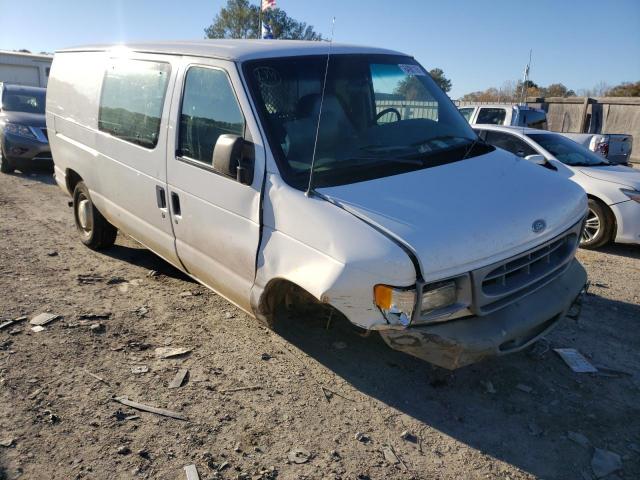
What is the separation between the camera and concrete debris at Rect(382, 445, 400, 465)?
111 inches

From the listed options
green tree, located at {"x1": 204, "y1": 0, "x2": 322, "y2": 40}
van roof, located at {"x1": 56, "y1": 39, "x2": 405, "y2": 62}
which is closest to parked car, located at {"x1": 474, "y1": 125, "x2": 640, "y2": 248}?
van roof, located at {"x1": 56, "y1": 39, "x2": 405, "y2": 62}

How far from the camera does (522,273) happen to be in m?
3.20

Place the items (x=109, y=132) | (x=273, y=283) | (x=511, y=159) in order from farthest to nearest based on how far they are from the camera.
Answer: (x=109, y=132)
(x=511, y=159)
(x=273, y=283)

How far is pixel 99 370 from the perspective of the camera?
3656 millimetres

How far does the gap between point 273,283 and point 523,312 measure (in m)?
1.51

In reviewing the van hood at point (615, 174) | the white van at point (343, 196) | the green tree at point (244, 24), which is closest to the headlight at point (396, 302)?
the white van at point (343, 196)

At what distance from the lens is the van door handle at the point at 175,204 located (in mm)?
4113

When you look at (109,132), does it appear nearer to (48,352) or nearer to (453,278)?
(48,352)

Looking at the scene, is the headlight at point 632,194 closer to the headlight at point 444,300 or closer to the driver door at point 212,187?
the headlight at point 444,300

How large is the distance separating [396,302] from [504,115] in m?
11.0

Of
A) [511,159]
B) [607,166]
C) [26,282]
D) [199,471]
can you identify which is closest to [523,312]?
[511,159]

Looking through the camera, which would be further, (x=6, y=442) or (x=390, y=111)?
(x=390, y=111)

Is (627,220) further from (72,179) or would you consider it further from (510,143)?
(72,179)

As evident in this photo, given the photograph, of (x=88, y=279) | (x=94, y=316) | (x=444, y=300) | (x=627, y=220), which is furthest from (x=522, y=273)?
(x=627, y=220)
